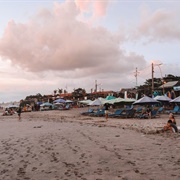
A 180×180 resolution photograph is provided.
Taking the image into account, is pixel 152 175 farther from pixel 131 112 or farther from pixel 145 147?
pixel 131 112

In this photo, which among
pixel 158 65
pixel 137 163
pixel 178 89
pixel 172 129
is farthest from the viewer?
pixel 158 65

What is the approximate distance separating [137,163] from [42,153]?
3.46 meters

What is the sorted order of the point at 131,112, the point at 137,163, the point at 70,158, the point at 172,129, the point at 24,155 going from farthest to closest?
the point at 131,112 → the point at 172,129 → the point at 24,155 → the point at 70,158 → the point at 137,163

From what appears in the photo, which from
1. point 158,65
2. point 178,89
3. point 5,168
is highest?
point 158,65

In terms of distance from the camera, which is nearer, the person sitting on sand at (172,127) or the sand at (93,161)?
the sand at (93,161)

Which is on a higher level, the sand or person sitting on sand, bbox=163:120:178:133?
person sitting on sand, bbox=163:120:178:133

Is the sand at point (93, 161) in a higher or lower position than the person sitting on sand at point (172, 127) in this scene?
lower

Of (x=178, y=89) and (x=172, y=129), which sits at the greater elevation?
(x=178, y=89)

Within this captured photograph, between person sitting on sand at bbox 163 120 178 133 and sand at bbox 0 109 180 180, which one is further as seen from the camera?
person sitting on sand at bbox 163 120 178 133

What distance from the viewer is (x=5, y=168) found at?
21.9 ft

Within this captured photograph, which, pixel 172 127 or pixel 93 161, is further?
pixel 172 127

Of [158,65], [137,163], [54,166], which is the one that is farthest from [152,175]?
[158,65]

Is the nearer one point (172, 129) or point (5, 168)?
point (5, 168)

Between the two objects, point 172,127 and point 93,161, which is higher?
point 172,127
